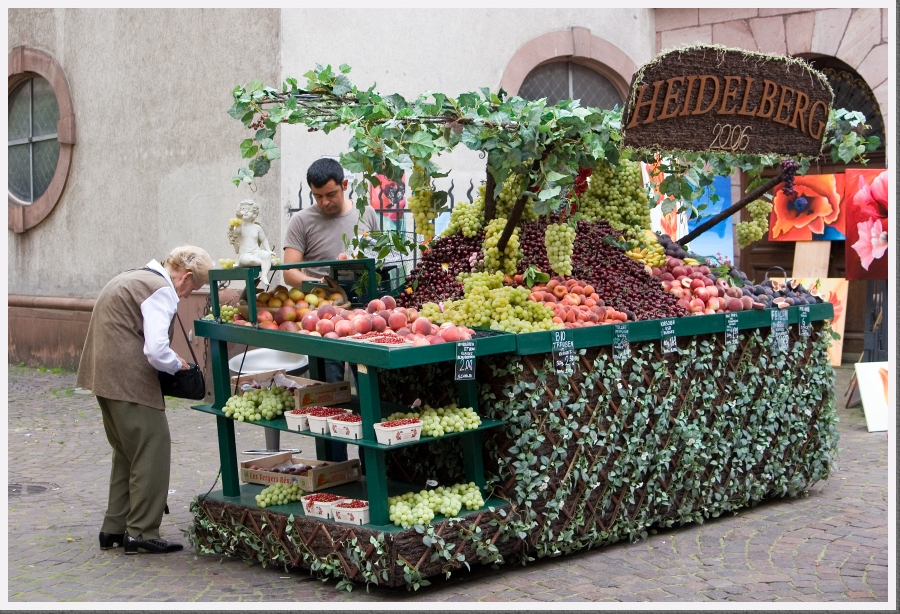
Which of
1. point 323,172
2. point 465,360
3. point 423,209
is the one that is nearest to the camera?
point 465,360

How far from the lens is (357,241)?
620 centimetres

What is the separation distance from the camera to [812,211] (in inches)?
473

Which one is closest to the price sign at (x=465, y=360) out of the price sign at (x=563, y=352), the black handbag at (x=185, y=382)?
the price sign at (x=563, y=352)

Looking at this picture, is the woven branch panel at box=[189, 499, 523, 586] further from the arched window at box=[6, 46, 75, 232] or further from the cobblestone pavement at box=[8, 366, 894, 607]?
the arched window at box=[6, 46, 75, 232]

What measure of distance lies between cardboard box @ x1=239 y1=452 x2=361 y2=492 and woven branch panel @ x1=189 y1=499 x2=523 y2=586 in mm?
240

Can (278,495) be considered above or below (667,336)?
below

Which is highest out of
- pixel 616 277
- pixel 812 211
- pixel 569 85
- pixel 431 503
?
pixel 569 85

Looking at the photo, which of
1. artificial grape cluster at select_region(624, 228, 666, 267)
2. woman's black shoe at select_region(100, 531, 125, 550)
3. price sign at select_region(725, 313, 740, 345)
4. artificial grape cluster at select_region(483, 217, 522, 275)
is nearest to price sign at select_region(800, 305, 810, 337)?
price sign at select_region(725, 313, 740, 345)

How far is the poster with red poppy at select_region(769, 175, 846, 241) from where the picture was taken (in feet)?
38.8

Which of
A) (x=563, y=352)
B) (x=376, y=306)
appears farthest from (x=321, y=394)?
(x=563, y=352)

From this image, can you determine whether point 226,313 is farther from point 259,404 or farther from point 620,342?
point 620,342

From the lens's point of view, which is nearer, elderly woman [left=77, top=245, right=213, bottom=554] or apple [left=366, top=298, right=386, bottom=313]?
Result: elderly woman [left=77, top=245, right=213, bottom=554]

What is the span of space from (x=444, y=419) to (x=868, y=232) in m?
6.66

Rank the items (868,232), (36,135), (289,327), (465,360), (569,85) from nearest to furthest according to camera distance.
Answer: (465,360), (289,327), (868,232), (569,85), (36,135)
